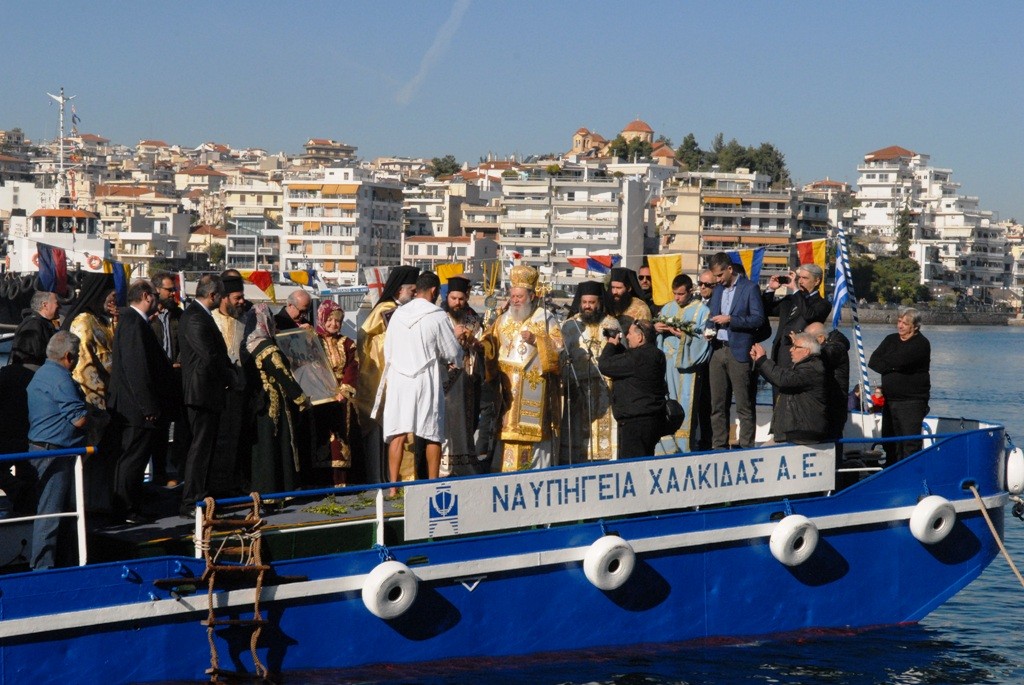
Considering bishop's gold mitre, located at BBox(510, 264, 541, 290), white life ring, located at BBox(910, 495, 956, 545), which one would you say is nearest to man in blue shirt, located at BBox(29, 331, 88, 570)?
bishop's gold mitre, located at BBox(510, 264, 541, 290)

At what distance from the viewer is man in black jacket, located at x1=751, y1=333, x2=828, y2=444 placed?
9.45 m

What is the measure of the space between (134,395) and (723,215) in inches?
4358

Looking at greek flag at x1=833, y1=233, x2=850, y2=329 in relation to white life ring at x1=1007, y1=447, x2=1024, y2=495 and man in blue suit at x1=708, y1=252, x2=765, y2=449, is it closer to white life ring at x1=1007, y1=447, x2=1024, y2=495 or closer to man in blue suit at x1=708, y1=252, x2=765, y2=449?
man in blue suit at x1=708, y1=252, x2=765, y2=449

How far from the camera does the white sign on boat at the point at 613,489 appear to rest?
8.44 metres

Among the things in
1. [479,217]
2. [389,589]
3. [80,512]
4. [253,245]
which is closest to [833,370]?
[389,589]

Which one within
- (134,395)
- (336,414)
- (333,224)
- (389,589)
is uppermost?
(333,224)

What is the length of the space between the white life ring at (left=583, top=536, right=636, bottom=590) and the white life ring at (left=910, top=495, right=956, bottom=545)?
243cm

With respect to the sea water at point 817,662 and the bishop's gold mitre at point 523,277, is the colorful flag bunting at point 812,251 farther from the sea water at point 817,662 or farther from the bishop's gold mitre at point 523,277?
the bishop's gold mitre at point 523,277

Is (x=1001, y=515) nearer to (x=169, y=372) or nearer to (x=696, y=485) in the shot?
(x=696, y=485)

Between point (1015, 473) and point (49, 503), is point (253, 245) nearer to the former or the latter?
point (1015, 473)

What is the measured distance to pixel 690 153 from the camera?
175625mm

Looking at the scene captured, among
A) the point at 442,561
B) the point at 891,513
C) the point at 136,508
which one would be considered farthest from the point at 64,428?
the point at 891,513

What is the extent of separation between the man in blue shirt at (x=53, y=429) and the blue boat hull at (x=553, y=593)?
476 mm

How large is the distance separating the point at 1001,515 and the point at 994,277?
155 m
